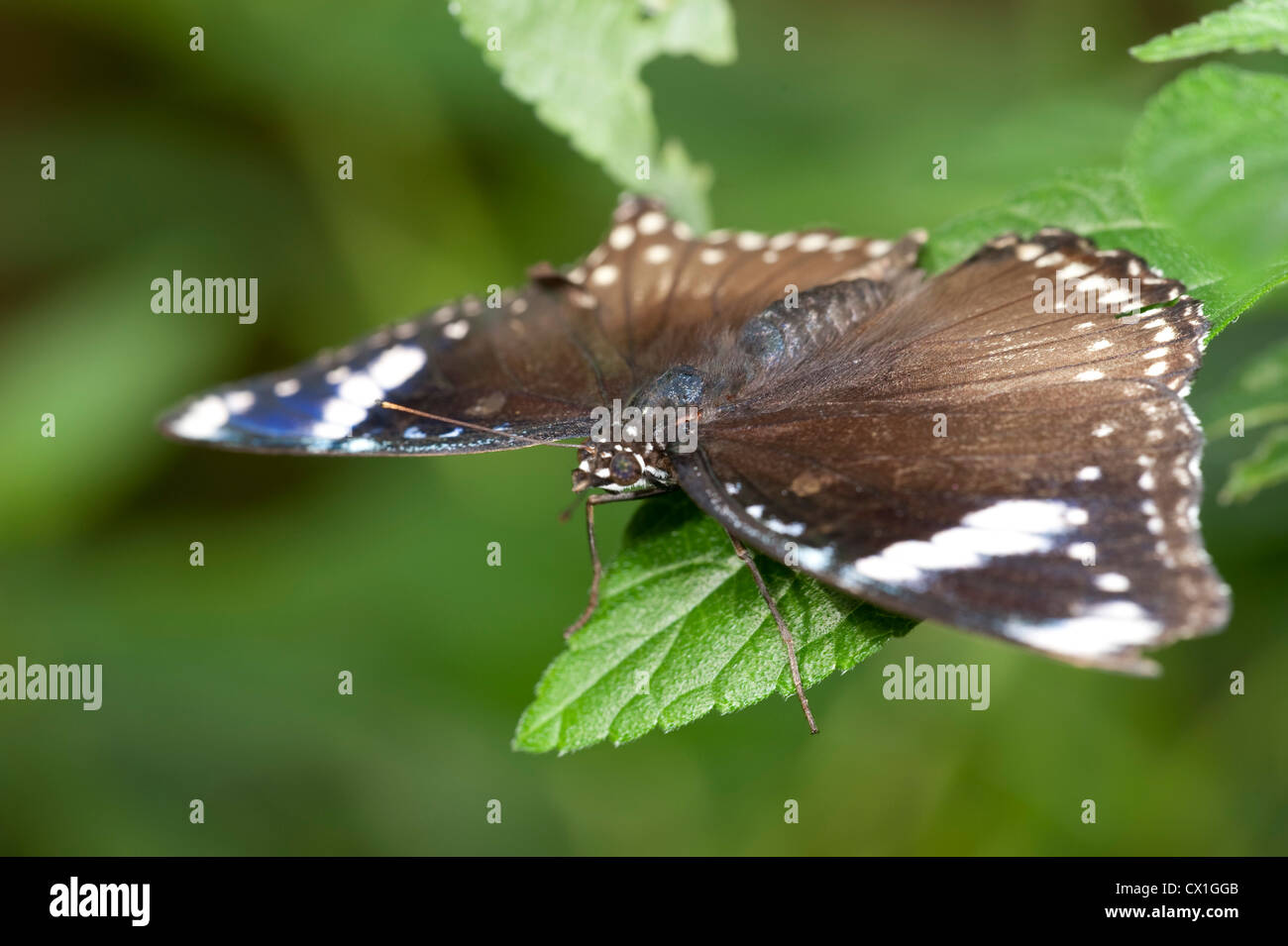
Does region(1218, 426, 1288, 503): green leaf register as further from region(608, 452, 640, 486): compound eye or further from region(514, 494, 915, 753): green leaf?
region(608, 452, 640, 486): compound eye

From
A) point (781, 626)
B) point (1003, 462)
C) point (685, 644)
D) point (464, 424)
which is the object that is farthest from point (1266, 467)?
point (464, 424)

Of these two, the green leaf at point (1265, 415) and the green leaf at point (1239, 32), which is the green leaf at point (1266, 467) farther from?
the green leaf at point (1239, 32)

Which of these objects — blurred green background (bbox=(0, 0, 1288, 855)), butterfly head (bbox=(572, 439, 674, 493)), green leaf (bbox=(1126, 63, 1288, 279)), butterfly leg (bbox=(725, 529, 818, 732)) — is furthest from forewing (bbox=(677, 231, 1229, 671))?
blurred green background (bbox=(0, 0, 1288, 855))

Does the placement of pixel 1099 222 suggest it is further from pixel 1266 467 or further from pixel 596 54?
pixel 596 54

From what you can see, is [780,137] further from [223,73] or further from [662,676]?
[662,676]

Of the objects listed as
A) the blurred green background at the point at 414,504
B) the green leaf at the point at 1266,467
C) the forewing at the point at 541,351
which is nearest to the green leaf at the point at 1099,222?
the forewing at the point at 541,351

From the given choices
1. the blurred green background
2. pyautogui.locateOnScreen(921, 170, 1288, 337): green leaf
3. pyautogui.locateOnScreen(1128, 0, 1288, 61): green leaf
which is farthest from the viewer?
the blurred green background
